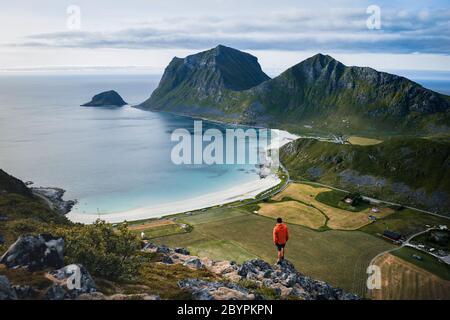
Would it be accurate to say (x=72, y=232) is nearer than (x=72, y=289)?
No

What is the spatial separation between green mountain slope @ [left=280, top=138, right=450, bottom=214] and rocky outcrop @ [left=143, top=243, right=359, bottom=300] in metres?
101

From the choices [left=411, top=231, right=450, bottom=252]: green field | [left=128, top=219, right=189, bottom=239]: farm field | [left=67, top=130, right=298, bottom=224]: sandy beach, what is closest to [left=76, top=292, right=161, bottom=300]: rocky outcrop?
[left=128, top=219, right=189, bottom=239]: farm field

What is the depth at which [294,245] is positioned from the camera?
106 meters

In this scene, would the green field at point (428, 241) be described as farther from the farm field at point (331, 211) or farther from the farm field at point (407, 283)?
the farm field at point (331, 211)

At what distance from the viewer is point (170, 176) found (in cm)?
18550

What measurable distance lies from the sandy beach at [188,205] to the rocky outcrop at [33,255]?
276 feet

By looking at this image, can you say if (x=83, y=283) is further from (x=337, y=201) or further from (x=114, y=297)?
(x=337, y=201)

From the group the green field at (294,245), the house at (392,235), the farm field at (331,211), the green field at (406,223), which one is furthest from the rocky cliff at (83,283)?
the farm field at (331,211)

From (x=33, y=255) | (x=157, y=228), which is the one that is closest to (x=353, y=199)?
(x=157, y=228)

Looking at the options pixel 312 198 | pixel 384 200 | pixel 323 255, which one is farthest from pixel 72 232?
pixel 384 200

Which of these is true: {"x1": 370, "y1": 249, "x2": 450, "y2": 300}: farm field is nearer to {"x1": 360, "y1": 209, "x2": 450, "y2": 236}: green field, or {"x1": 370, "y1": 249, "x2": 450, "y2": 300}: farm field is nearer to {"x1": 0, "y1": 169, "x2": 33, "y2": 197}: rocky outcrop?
{"x1": 360, "y1": 209, "x2": 450, "y2": 236}: green field
